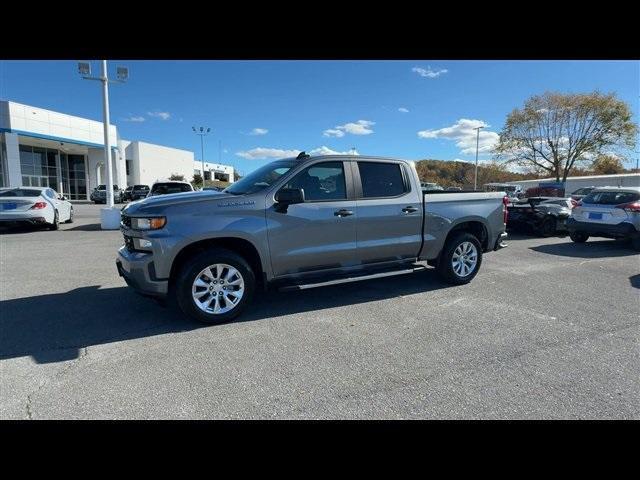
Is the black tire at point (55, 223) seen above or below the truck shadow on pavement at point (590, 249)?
above

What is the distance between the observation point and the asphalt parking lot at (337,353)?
275cm

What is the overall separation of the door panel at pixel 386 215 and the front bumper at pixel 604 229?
23.0 feet

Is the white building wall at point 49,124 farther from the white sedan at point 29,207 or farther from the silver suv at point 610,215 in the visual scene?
the silver suv at point 610,215

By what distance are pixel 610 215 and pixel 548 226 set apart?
2402 mm

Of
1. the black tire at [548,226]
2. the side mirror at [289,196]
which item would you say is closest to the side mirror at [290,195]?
the side mirror at [289,196]

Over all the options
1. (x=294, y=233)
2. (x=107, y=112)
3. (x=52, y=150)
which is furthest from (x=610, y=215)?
(x=52, y=150)

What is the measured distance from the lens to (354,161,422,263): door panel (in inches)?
205

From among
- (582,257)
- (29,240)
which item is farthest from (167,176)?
(582,257)

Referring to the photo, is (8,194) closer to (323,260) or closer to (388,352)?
(323,260)

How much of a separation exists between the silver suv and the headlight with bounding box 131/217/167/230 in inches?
416

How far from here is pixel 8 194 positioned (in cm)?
1277

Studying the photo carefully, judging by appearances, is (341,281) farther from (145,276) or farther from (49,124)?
(49,124)

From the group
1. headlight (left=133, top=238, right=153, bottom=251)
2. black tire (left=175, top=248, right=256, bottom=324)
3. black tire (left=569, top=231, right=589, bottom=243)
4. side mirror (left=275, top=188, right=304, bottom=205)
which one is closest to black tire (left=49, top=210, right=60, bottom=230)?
headlight (left=133, top=238, right=153, bottom=251)

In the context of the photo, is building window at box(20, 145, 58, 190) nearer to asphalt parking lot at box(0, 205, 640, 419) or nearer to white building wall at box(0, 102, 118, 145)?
white building wall at box(0, 102, 118, 145)
